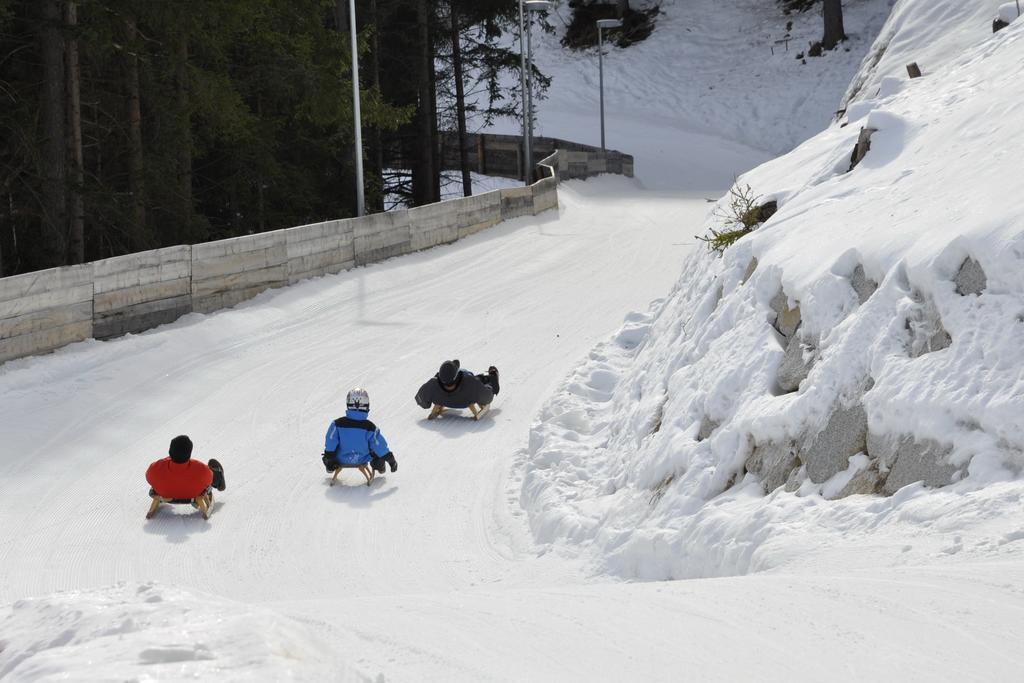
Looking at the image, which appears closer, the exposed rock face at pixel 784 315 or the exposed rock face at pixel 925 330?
the exposed rock face at pixel 925 330

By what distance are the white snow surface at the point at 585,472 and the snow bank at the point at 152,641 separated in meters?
0.01

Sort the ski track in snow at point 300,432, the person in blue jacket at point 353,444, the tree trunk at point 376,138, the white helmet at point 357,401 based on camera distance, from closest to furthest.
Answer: the ski track in snow at point 300,432, the person in blue jacket at point 353,444, the white helmet at point 357,401, the tree trunk at point 376,138

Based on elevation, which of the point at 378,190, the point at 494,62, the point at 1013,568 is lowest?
the point at 1013,568

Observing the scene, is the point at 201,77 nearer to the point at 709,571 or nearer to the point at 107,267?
the point at 107,267

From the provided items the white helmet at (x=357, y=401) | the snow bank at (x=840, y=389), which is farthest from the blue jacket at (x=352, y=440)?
the snow bank at (x=840, y=389)

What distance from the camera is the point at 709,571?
7023mm

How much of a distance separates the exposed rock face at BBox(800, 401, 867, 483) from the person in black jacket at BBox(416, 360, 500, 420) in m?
6.15

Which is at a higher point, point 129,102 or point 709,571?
point 129,102

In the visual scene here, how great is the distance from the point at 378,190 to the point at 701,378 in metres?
25.7

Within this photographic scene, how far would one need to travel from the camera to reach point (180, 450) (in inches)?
394

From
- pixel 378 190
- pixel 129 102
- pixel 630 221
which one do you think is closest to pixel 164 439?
pixel 129 102

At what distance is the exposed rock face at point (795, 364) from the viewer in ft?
26.9

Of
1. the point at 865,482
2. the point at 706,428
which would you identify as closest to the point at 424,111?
the point at 706,428

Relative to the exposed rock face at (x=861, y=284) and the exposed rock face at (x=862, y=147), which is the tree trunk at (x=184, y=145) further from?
the exposed rock face at (x=861, y=284)
